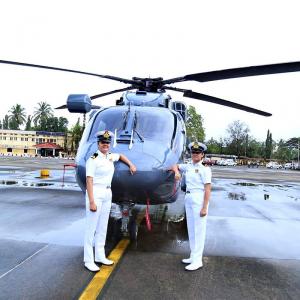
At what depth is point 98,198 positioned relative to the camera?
4359 millimetres

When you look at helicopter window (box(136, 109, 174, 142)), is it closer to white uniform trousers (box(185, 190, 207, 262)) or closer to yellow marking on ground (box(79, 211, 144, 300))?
white uniform trousers (box(185, 190, 207, 262))

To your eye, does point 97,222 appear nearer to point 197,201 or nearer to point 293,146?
point 197,201

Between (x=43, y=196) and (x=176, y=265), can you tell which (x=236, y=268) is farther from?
(x=43, y=196)

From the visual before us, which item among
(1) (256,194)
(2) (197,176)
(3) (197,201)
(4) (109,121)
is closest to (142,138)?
(4) (109,121)

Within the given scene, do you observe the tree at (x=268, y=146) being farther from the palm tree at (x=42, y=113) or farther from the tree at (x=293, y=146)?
the palm tree at (x=42, y=113)

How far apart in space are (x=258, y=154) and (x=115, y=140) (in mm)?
114518

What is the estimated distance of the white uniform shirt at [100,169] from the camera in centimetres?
429

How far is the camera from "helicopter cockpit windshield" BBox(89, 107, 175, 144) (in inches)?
232

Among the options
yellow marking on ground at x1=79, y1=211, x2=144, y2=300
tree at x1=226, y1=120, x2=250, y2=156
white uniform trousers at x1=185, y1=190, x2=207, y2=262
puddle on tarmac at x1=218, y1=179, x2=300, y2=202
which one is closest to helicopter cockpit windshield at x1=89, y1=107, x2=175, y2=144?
white uniform trousers at x1=185, y1=190, x2=207, y2=262

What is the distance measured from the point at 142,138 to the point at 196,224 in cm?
171

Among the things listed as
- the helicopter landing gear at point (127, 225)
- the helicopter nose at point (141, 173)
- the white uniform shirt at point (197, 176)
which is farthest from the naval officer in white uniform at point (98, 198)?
the white uniform shirt at point (197, 176)

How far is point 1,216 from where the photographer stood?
723 centimetres

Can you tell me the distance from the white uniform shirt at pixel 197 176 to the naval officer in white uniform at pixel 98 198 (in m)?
1.00

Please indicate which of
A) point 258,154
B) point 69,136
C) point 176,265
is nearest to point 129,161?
point 176,265
